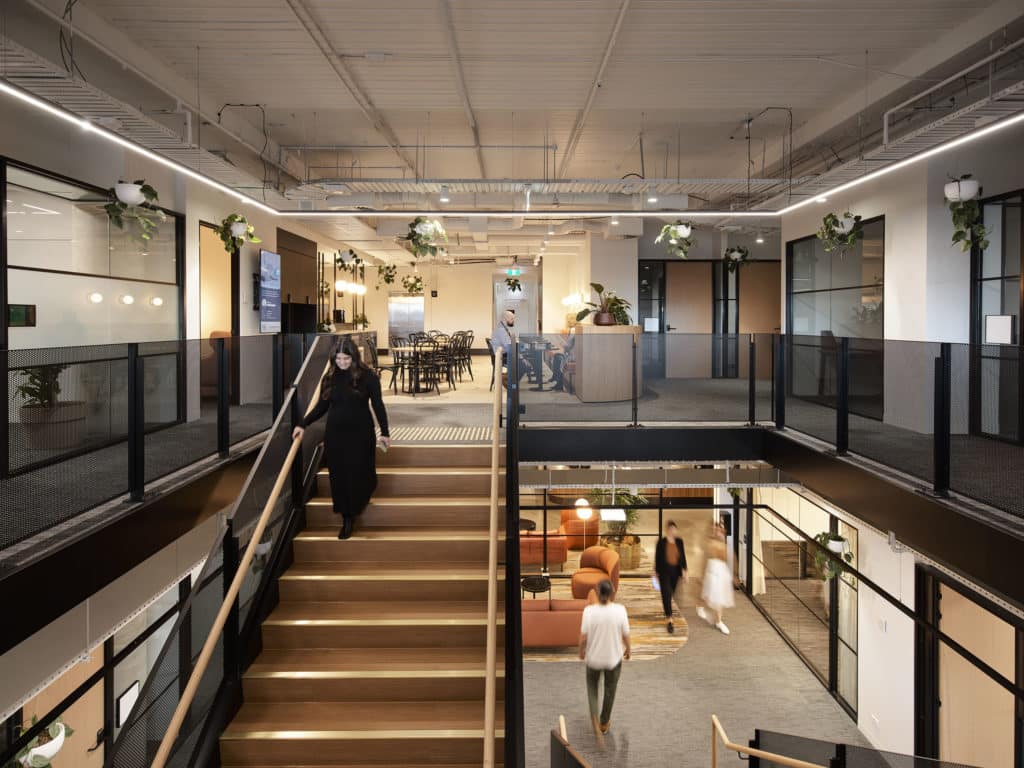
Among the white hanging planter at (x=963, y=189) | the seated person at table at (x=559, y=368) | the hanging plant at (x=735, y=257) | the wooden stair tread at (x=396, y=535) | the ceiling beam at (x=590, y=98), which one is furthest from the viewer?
the hanging plant at (x=735, y=257)

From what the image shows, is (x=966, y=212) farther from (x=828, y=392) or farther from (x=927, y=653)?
(x=927, y=653)

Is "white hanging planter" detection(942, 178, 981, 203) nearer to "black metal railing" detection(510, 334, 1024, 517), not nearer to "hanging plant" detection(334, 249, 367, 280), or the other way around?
"black metal railing" detection(510, 334, 1024, 517)

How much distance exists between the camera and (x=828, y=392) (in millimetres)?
7754

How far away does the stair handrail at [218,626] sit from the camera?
4.16m

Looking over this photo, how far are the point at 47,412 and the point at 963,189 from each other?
8.49 meters

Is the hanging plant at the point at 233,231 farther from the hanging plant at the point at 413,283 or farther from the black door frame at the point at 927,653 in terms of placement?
the hanging plant at the point at 413,283

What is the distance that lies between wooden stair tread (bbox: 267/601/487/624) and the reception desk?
4184mm

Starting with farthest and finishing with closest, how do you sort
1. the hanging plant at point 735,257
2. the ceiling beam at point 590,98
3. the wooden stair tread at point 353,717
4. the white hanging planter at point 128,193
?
the hanging plant at point 735,257 < the white hanging planter at point 128,193 < the ceiling beam at point 590,98 < the wooden stair tread at point 353,717

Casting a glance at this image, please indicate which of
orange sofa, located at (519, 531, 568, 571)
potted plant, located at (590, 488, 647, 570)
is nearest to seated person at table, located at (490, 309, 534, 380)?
potted plant, located at (590, 488, 647, 570)

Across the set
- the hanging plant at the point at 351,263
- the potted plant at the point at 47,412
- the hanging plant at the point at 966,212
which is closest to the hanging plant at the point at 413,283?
the hanging plant at the point at 351,263

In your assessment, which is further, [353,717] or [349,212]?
[349,212]

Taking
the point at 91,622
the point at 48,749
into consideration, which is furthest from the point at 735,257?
the point at 48,749

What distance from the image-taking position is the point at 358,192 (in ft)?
38.1

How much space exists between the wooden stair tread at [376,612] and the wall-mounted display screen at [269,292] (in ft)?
25.1
